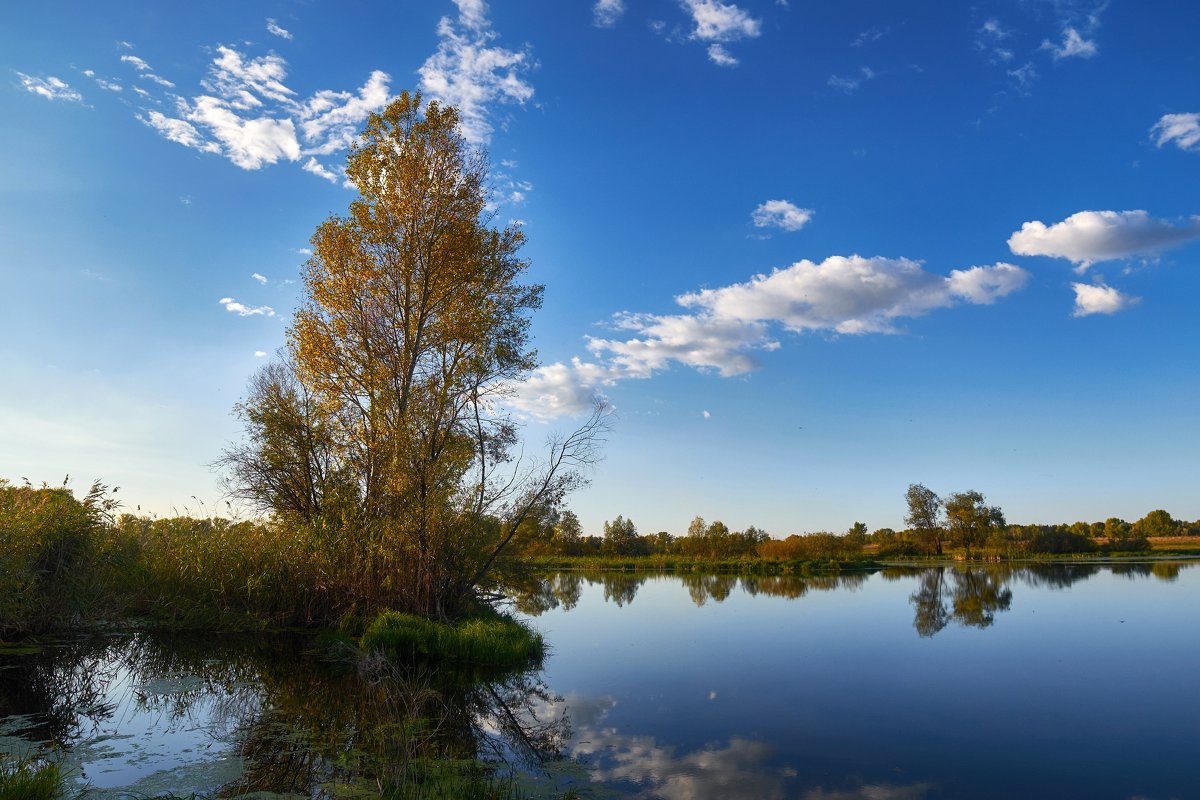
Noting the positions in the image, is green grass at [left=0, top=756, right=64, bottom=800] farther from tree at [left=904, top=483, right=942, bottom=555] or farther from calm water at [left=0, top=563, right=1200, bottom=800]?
tree at [left=904, top=483, right=942, bottom=555]

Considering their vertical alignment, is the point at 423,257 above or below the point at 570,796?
above

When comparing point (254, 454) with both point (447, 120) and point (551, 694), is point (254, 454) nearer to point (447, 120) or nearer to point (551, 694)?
point (447, 120)

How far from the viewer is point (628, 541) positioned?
72688mm

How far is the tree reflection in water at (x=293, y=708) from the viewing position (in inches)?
263

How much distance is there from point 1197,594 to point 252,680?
3335 centimetres

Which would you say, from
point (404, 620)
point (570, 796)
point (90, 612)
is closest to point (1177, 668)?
point (570, 796)

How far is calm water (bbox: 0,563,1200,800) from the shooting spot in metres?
6.87

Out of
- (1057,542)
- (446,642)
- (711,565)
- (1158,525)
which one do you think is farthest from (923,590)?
(1158,525)

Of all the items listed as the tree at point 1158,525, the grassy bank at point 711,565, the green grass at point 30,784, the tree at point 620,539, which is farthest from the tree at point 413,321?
the tree at point 1158,525

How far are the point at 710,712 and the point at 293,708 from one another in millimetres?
5779

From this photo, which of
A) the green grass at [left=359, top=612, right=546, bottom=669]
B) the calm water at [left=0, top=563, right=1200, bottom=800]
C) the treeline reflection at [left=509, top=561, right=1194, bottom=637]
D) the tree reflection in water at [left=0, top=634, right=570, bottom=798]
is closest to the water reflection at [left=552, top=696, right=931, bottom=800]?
the calm water at [left=0, top=563, right=1200, bottom=800]

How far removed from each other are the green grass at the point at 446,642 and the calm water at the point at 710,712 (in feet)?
2.77

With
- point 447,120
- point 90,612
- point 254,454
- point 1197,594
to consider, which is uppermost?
point 447,120

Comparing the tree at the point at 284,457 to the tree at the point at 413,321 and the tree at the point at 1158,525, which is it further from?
the tree at the point at 1158,525
